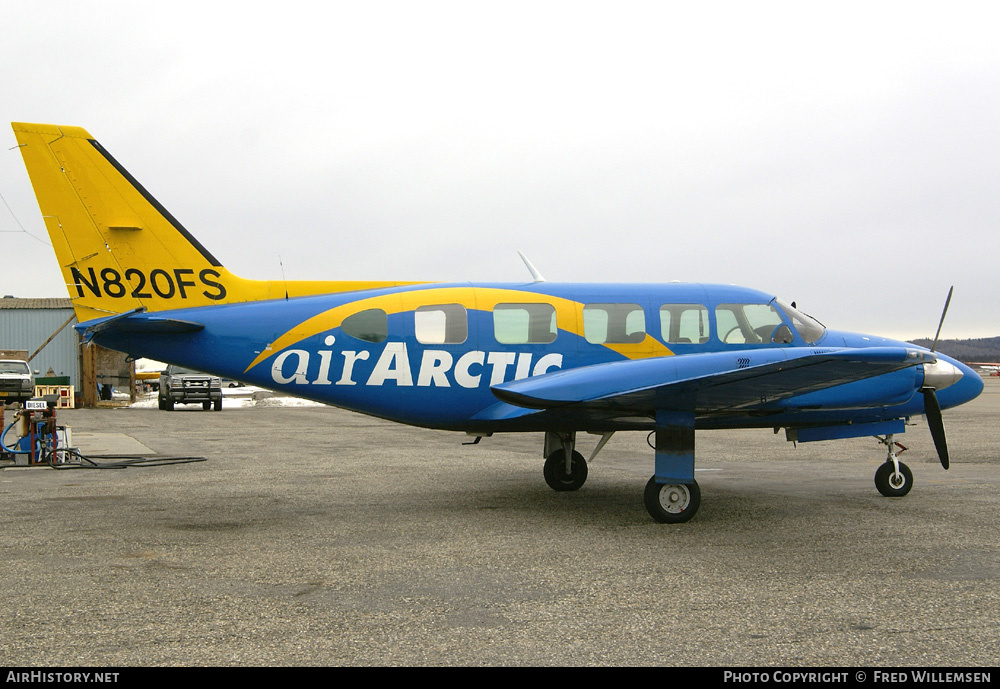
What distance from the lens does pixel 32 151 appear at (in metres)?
9.61

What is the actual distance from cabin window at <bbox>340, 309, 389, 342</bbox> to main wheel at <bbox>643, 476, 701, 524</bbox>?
3.68 metres

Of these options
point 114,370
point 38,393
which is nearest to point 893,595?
point 38,393

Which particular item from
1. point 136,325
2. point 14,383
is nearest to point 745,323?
point 136,325

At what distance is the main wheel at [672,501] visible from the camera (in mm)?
8750

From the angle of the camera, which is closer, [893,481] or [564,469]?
[893,481]

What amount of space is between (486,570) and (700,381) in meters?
2.98

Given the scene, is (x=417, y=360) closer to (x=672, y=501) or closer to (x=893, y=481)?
(x=672, y=501)

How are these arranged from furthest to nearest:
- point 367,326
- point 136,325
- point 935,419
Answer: point 367,326 < point 935,419 < point 136,325

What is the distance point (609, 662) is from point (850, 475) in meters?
10.1

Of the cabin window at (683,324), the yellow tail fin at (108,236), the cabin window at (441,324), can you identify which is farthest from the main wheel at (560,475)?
the yellow tail fin at (108,236)

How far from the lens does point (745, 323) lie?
1041cm

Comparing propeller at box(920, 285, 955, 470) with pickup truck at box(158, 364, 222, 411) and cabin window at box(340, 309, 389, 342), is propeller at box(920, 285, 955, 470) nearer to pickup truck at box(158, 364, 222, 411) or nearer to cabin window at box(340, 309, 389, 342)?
cabin window at box(340, 309, 389, 342)

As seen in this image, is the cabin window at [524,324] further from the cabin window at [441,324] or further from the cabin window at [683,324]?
the cabin window at [683,324]

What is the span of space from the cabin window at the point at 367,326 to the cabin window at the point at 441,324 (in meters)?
0.39
